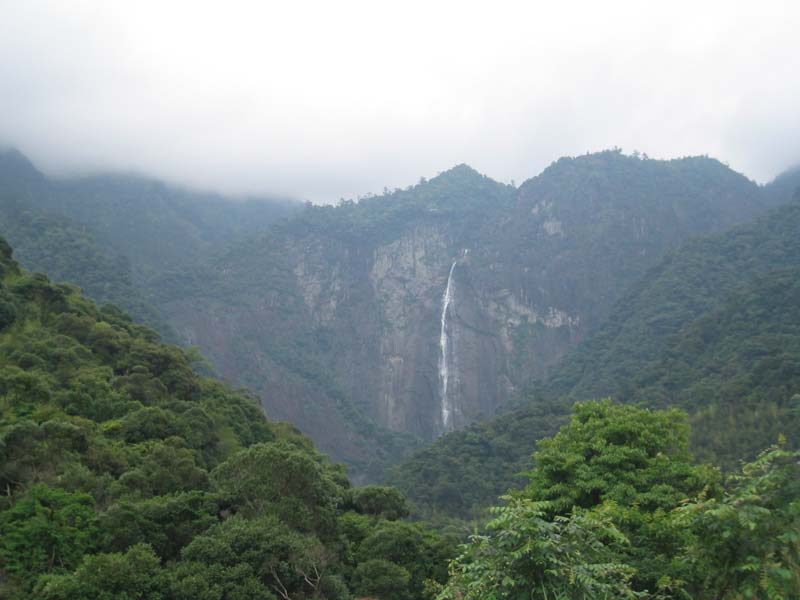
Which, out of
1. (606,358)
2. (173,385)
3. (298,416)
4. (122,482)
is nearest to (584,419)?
(122,482)

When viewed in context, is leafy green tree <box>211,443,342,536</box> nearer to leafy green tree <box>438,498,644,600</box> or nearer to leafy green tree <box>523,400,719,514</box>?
leafy green tree <box>523,400,719,514</box>

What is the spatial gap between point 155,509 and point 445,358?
86.3 metres

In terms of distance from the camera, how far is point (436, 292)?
10875 cm

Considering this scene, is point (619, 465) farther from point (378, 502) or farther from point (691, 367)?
point (691, 367)

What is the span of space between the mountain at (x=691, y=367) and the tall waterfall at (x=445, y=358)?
15364 millimetres

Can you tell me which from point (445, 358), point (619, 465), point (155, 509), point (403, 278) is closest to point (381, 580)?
point (155, 509)

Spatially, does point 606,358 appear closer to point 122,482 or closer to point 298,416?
point 298,416

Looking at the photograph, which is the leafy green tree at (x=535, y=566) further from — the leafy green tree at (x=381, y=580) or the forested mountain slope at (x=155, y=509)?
the leafy green tree at (x=381, y=580)

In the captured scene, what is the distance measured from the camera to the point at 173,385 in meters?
31.9

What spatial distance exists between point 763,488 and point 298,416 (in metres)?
81.2

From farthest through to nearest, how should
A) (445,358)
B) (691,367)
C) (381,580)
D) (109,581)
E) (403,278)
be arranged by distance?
(403,278) → (445,358) → (691,367) → (381,580) → (109,581)

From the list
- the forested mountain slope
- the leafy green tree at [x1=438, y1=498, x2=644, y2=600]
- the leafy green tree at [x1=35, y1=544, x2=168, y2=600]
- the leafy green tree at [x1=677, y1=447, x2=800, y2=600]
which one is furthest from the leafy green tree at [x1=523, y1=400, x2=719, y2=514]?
the leafy green tree at [x1=35, y1=544, x2=168, y2=600]

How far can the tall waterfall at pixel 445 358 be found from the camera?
316 ft

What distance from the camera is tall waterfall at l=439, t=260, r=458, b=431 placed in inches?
3789
